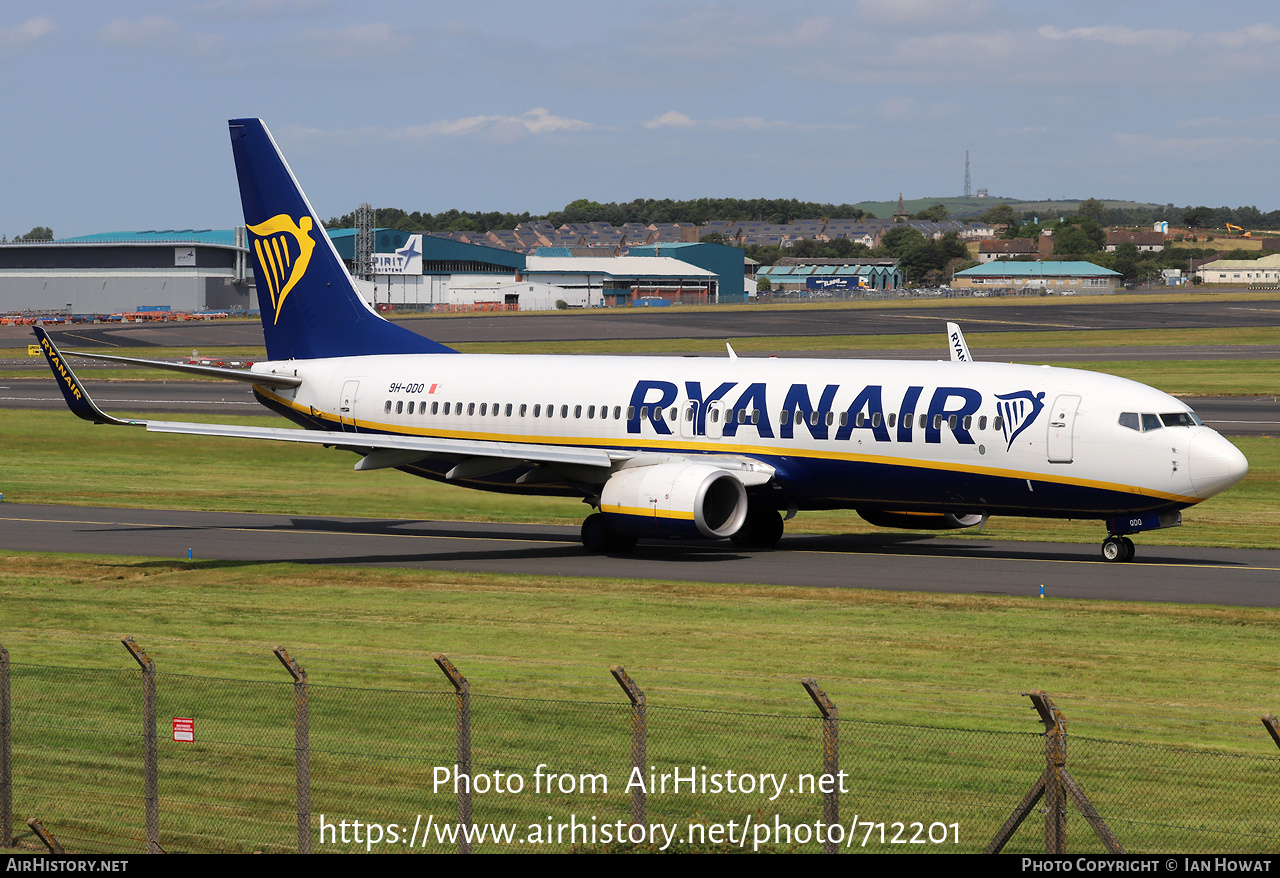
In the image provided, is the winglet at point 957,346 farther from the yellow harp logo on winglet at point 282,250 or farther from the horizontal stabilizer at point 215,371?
the yellow harp logo on winglet at point 282,250

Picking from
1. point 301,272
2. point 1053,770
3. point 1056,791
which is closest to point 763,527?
point 301,272

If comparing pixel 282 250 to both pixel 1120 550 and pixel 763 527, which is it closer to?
pixel 763 527

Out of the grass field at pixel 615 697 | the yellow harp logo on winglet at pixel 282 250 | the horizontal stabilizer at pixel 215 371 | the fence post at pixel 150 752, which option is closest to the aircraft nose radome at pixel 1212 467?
the grass field at pixel 615 697

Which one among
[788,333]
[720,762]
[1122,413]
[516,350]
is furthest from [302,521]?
[788,333]

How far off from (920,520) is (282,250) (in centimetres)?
2063

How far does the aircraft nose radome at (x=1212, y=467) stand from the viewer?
32.3 meters

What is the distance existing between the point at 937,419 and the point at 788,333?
97.7m

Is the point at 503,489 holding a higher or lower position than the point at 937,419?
lower

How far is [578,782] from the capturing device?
16141 millimetres

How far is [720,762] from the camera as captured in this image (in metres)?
17.1

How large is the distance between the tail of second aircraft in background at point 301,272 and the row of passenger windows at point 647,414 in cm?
351

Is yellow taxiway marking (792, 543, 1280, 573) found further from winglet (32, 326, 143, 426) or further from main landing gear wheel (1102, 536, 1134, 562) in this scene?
winglet (32, 326, 143, 426)

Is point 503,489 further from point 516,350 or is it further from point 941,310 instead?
point 941,310
